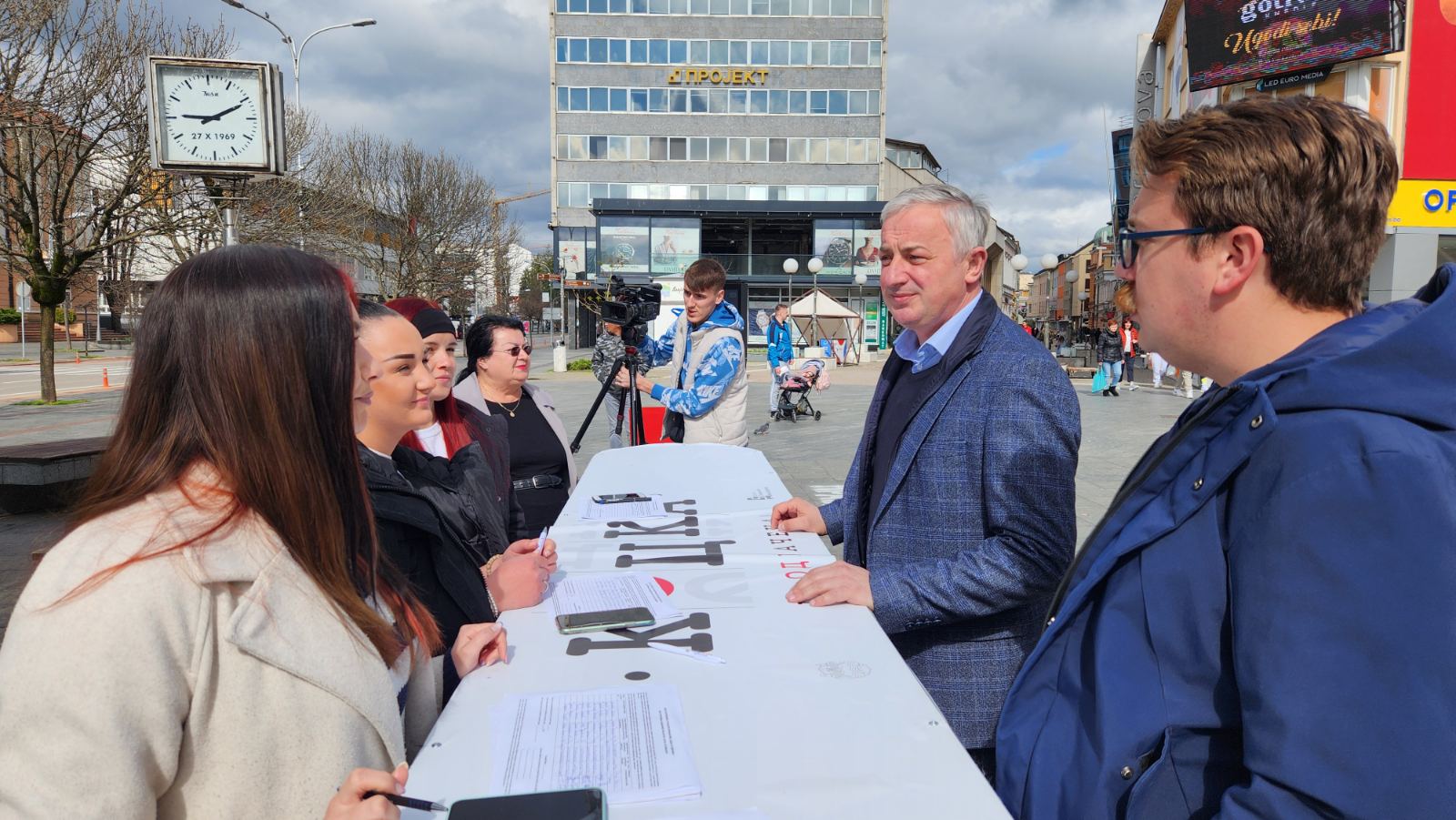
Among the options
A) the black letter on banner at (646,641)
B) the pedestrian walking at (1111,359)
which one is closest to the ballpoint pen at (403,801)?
the black letter on banner at (646,641)

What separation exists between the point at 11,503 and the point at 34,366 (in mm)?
25279

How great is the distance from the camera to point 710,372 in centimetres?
503

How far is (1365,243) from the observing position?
123 centimetres

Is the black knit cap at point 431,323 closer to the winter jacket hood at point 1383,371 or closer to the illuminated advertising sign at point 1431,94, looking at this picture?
the winter jacket hood at point 1383,371

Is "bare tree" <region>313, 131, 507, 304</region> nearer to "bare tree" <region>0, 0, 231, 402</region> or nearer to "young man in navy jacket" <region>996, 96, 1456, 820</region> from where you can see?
"bare tree" <region>0, 0, 231, 402</region>

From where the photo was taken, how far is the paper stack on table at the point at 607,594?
2123 millimetres

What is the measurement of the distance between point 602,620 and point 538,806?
33.5 inches

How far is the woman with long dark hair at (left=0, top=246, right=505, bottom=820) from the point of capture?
1.04 meters

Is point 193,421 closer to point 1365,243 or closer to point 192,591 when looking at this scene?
point 192,591

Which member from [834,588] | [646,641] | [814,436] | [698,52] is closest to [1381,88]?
[814,436]

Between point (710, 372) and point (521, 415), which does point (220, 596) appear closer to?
point (521, 415)

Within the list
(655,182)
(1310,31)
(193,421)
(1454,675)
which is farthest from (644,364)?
(655,182)

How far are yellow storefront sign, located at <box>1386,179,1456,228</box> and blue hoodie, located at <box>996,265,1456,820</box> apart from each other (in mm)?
24654

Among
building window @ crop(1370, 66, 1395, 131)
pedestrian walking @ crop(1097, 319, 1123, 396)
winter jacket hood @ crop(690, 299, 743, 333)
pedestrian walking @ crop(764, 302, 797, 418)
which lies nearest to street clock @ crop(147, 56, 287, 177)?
winter jacket hood @ crop(690, 299, 743, 333)
